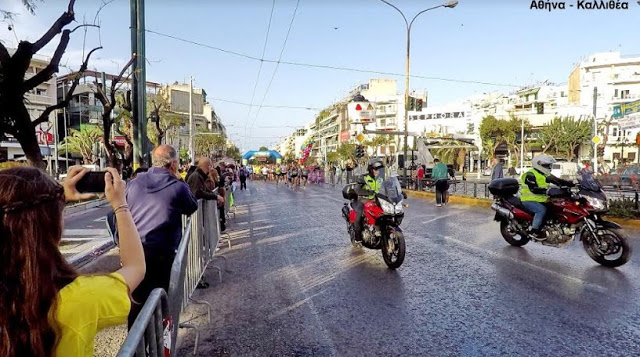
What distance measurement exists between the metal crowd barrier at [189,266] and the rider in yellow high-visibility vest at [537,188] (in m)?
4.73

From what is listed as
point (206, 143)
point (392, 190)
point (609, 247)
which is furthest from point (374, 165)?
point (206, 143)

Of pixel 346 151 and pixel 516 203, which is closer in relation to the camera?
pixel 516 203

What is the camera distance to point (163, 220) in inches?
141

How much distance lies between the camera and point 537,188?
723 cm

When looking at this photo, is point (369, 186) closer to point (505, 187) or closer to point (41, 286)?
point (505, 187)

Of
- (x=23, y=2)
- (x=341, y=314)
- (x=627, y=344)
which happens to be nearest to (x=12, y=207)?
(x=341, y=314)

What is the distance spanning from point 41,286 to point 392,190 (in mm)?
5882

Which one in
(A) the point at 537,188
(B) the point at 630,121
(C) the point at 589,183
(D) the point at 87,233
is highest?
(B) the point at 630,121

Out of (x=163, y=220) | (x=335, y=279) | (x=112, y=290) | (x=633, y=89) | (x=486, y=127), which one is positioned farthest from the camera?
(x=633, y=89)

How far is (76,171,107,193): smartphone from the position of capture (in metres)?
1.92

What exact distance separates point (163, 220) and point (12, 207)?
2211 millimetres

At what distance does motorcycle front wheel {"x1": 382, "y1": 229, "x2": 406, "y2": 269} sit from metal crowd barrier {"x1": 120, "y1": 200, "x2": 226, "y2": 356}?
7.53ft

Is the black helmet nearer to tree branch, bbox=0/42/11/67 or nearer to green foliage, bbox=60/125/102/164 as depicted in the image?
tree branch, bbox=0/42/11/67

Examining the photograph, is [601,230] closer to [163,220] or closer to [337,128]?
[163,220]
